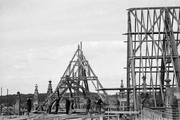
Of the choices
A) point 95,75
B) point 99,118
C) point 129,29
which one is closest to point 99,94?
point 95,75

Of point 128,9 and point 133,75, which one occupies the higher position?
point 128,9

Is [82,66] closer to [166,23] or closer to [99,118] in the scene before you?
[166,23]

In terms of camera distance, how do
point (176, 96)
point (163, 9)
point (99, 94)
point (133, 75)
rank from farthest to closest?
point (99, 94) < point (163, 9) < point (133, 75) < point (176, 96)

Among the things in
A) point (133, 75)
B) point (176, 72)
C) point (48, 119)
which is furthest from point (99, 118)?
point (176, 72)

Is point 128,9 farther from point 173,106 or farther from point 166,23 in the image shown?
point 173,106

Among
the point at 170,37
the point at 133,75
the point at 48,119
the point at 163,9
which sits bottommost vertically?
the point at 48,119

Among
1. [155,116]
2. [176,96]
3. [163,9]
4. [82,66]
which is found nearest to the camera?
[176,96]

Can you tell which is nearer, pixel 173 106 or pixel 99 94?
pixel 173 106

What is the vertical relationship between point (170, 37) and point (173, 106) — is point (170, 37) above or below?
above

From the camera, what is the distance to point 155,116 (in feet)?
61.7

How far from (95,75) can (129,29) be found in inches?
660

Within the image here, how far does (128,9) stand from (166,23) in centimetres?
449

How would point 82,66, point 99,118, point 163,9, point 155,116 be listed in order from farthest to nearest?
point 82,66 → point 163,9 → point 99,118 → point 155,116

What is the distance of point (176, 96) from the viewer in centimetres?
1497
